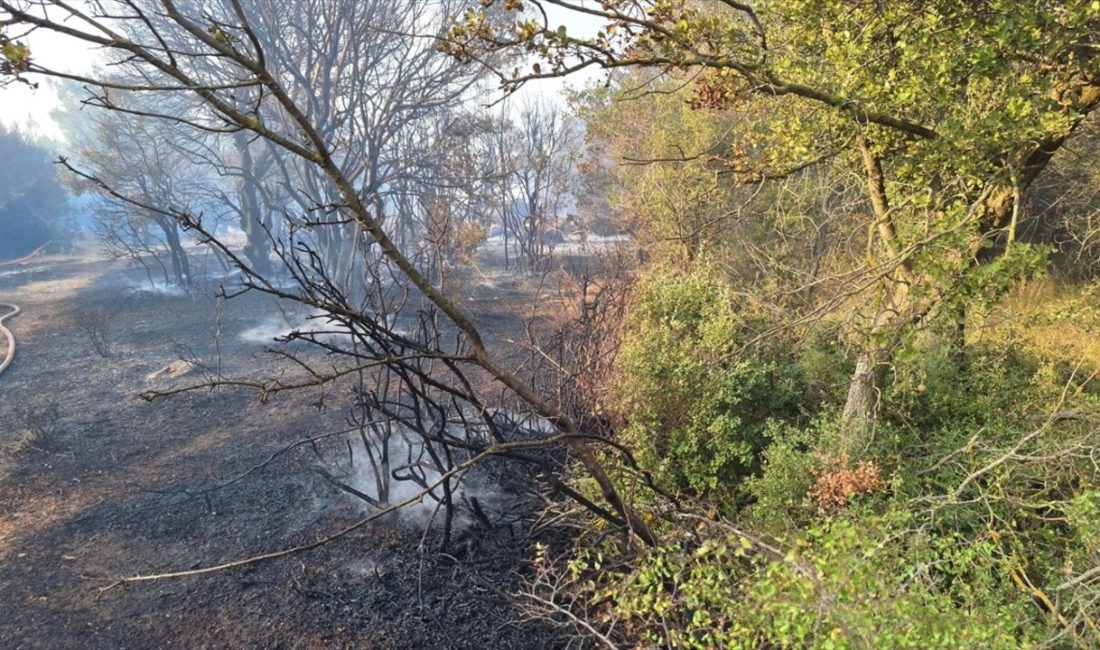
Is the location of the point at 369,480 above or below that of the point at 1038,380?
below

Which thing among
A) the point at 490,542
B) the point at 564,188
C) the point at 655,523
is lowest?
the point at 490,542

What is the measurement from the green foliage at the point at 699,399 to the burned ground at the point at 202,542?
132 cm

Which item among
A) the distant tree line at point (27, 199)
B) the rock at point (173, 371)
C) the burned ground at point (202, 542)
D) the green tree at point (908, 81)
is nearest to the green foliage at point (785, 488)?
the green tree at point (908, 81)

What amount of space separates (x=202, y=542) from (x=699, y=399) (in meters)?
4.49

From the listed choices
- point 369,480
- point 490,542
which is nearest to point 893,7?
point 490,542

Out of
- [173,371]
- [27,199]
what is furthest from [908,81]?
Answer: [27,199]

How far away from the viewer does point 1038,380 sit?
5.17 meters

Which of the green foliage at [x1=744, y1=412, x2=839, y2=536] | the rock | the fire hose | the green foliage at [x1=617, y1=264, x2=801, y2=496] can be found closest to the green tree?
the green foliage at [x1=744, y1=412, x2=839, y2=536]

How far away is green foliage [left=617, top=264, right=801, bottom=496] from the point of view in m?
5.06

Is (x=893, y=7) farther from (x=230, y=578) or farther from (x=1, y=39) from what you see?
(x=230, y=578)

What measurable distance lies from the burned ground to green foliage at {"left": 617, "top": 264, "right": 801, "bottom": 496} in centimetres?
132

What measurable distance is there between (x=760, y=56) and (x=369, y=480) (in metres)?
5.20

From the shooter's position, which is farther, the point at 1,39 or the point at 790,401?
the point at 790,401

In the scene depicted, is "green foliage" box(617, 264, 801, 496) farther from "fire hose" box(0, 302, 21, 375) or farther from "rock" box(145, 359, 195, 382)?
"fire hose" box(0, 302, 21, 375)
